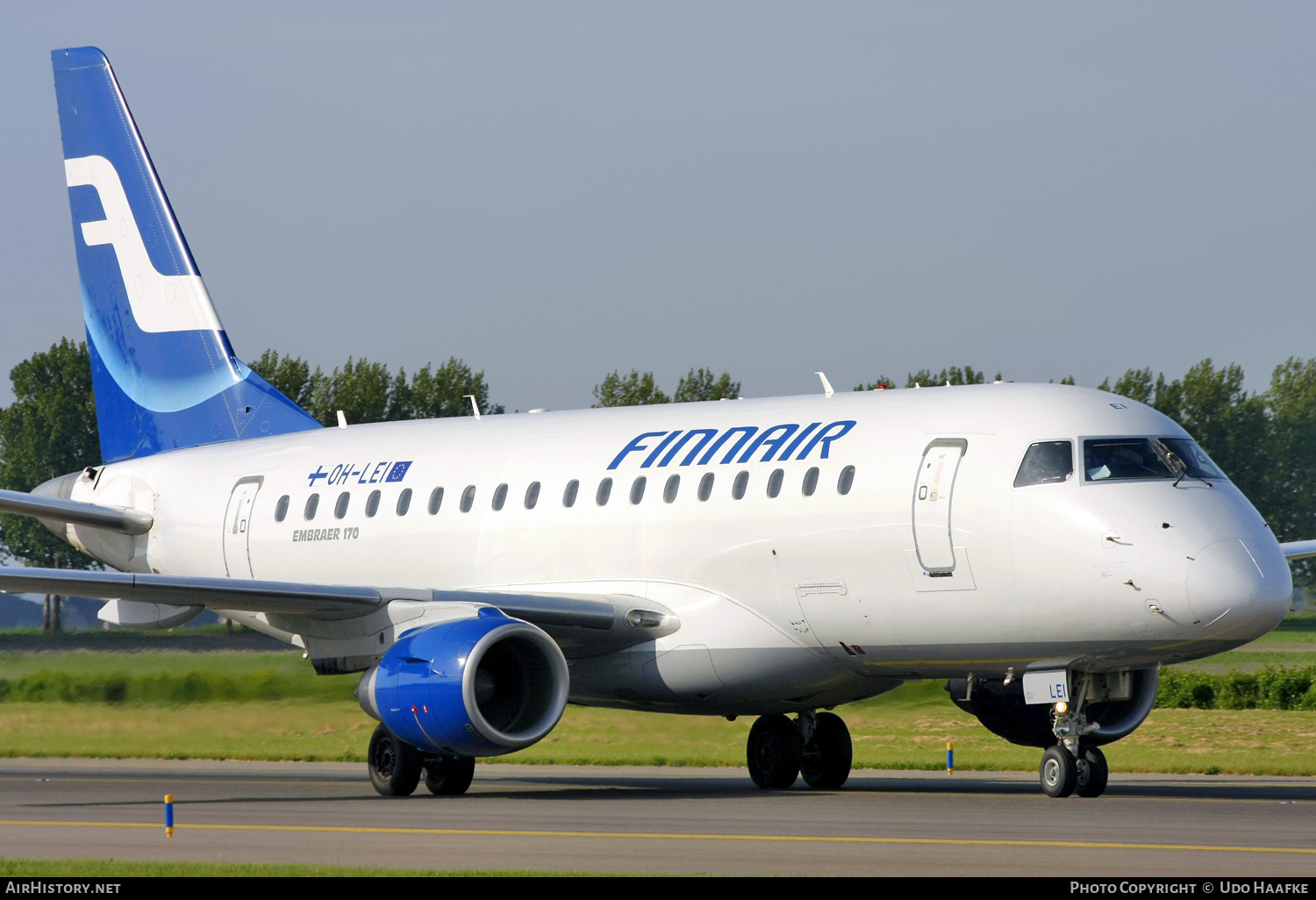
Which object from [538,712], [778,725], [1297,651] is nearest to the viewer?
[538,712]

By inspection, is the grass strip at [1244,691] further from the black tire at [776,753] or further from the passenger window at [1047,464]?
the passenger window at [1047,464]

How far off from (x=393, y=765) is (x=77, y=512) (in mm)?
7657

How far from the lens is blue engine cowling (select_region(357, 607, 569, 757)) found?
65.8 feet

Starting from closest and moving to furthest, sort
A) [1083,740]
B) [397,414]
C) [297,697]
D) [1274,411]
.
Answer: [1083,740]
[297,697]
[397,414]
[1274,411]

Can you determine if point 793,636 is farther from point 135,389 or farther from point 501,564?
point 135,389

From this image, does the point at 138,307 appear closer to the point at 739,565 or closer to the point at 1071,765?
the point at 739,565

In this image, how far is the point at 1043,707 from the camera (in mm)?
23156

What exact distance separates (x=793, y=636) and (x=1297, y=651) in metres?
42.0

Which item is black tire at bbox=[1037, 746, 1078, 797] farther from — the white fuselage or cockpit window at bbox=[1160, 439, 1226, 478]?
cockpit window at bbox=[1160, 439, 1226, 478]

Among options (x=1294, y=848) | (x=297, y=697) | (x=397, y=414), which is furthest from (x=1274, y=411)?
(x=1294, y=848)

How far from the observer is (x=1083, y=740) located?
19.7 meters

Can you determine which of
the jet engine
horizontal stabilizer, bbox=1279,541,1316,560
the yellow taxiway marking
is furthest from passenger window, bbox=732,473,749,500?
horizontal stabilizer, bbox=1279,541,1316,560

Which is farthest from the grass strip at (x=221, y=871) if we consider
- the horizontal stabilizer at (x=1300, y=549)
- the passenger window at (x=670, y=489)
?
the horizontal stabilizer at (x=1300, y=549)

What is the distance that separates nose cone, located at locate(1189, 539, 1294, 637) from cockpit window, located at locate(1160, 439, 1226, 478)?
1.11 meters
